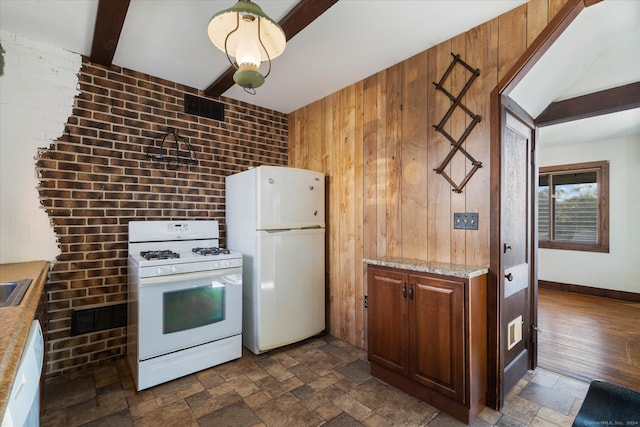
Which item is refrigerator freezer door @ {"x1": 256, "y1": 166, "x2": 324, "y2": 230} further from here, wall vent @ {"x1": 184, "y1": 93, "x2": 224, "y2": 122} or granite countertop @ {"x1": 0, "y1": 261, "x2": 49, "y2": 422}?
granite countertop @ {"x1": 0, "y1": 261, "x2": 49, "y2": 422}

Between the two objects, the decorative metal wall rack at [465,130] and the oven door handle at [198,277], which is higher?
the decorative metal wall rack at [465,130]

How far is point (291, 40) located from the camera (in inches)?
87.1

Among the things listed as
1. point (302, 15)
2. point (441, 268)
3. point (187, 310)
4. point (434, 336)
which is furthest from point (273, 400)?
point (302, 15)

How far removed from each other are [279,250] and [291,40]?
1.71m

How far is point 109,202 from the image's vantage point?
2.52 metres

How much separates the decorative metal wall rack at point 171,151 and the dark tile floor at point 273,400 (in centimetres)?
180

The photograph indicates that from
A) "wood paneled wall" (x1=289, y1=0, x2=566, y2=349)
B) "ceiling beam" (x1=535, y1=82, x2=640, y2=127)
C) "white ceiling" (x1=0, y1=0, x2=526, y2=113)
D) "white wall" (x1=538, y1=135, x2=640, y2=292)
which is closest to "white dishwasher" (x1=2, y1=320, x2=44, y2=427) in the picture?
"white ceiling" (x1=0, y1=0, x2=526, y2=113)

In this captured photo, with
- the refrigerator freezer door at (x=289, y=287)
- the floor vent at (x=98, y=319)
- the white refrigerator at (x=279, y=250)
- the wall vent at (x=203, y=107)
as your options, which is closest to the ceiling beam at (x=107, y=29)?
the wall vent at (x=203, y=107)

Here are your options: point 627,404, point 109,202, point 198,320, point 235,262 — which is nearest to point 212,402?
point 198,320

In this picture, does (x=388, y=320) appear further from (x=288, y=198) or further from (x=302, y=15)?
(x=302, y=15)

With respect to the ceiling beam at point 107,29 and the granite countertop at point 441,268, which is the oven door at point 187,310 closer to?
the granite countertop at point 441,268

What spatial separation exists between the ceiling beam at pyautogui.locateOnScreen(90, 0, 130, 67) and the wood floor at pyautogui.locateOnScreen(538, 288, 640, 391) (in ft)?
13.0

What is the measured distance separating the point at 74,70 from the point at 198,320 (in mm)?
2206

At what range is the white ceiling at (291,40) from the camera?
1.87 metres
